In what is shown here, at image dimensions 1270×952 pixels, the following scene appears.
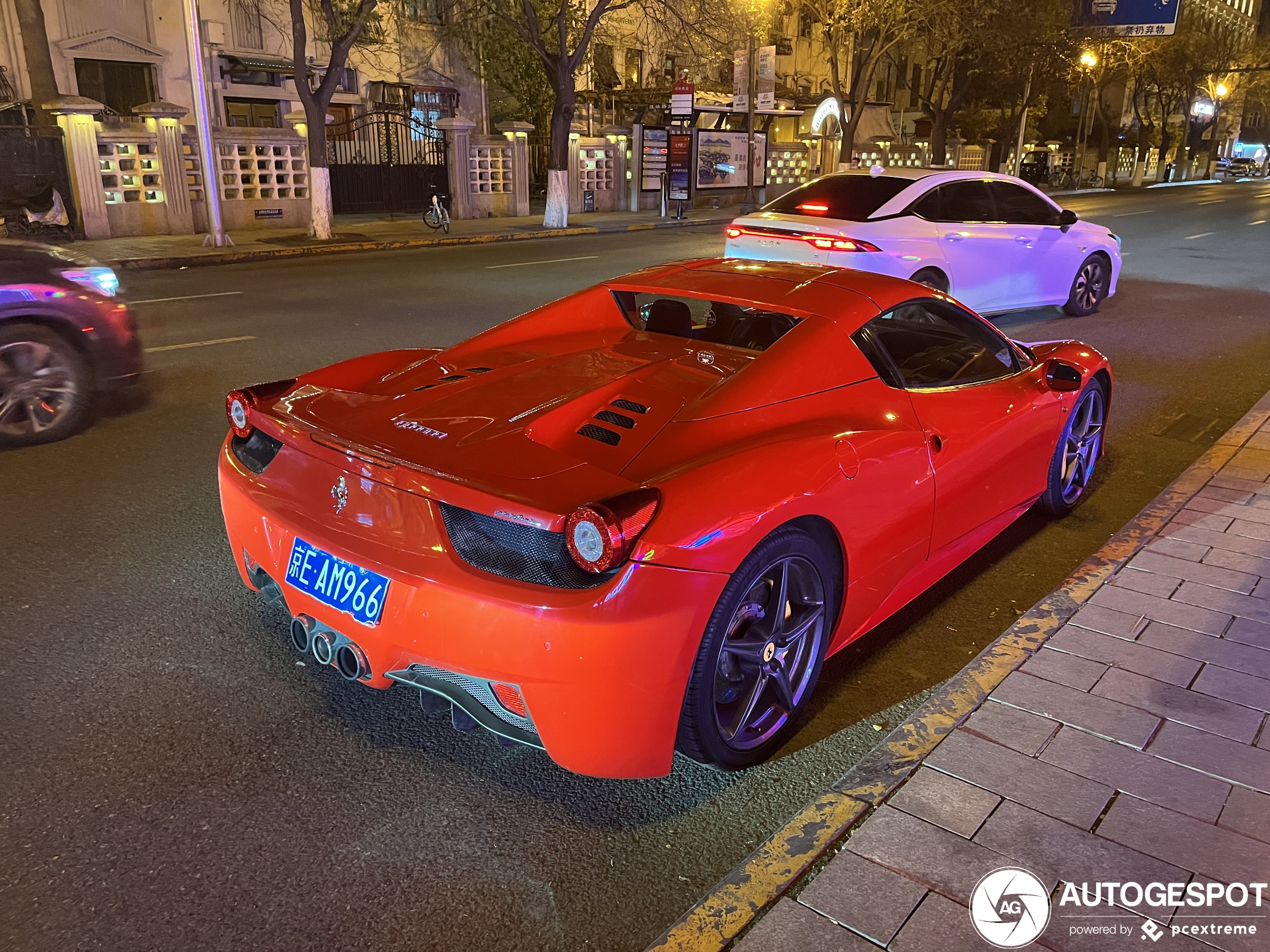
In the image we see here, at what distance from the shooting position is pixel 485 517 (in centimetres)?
266

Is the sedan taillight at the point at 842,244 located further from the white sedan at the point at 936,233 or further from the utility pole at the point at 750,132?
the utility pole at the point at 750,132

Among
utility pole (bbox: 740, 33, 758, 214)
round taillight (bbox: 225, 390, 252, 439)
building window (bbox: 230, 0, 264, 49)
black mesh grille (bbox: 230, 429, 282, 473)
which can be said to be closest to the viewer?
black mesh grille (bbox: 230, 429, 282, 473)

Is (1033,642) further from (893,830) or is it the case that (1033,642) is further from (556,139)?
(556,139)

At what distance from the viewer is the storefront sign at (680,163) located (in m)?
27.1

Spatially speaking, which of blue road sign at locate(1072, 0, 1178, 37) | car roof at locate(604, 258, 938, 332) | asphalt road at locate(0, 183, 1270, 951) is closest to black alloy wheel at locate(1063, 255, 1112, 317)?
asphalt road at locate(0, 183, 1270, 951)

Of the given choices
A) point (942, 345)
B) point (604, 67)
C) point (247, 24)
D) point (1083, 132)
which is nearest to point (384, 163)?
point (247, 24)

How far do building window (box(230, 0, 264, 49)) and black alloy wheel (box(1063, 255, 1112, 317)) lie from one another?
67.2 feet

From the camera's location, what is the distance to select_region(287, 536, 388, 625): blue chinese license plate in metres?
2.74

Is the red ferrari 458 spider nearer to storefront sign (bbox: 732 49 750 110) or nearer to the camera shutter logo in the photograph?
the camera shutter logo

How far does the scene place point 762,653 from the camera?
9.66 feet

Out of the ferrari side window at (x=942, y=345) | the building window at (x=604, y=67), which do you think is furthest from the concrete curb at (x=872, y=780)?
the building window at (x=604, y=67)

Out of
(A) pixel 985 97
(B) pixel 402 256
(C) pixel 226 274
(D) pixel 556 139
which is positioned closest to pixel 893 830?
(C) pixel 226 274

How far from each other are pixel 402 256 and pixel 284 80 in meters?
10.4

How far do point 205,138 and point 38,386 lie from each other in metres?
13.1
